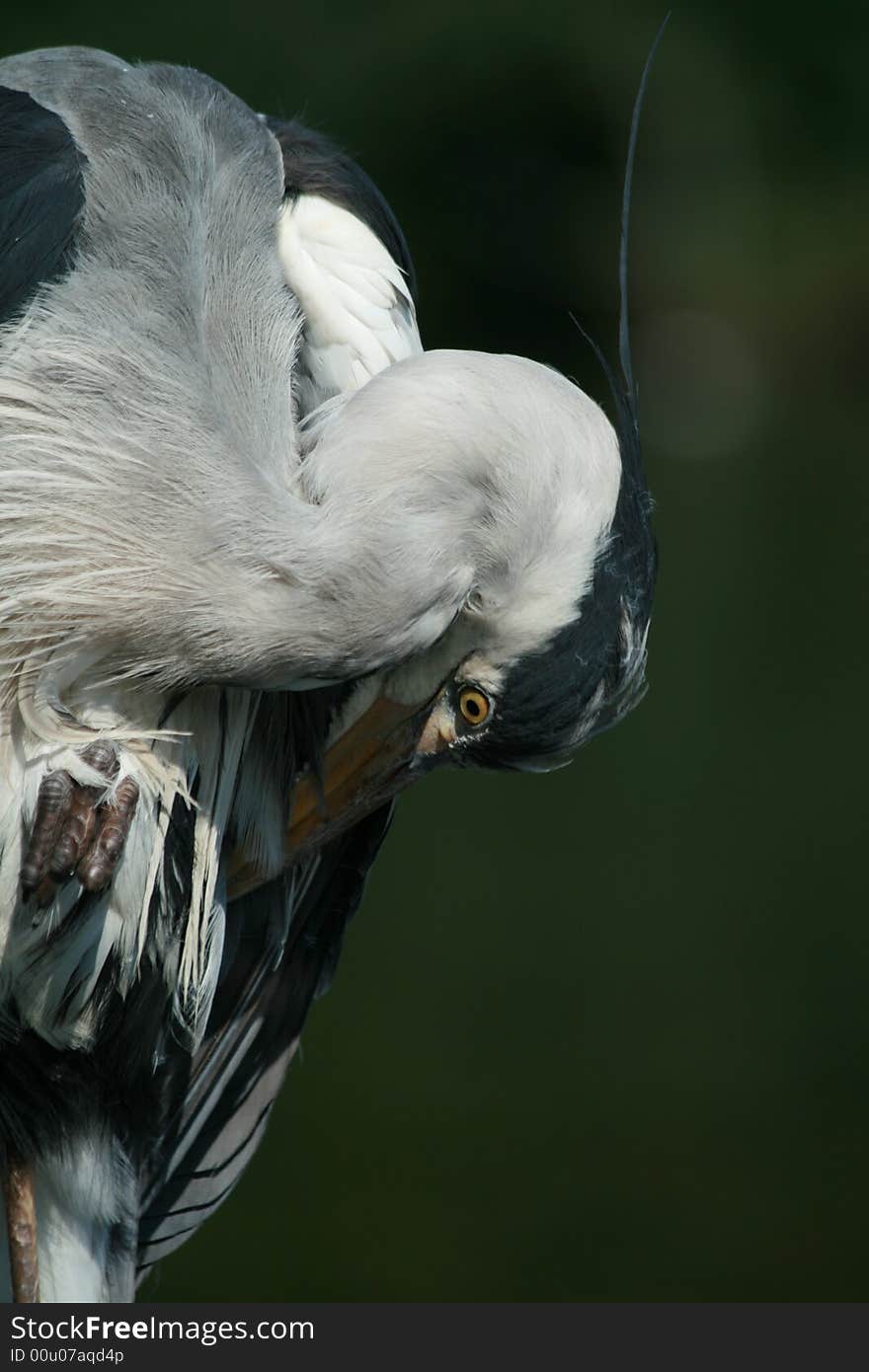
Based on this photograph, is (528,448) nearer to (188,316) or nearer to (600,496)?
(600,496)

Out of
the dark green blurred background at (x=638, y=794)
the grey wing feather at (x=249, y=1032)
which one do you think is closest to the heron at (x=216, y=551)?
the grey wing feather at (x=249, y=1032)

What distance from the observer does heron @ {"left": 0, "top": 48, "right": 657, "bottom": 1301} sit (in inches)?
81.8

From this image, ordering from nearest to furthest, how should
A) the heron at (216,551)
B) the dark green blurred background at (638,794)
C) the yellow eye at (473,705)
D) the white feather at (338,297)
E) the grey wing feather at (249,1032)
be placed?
the heron at (216,551)
the yellow eye at (473,705)
the white feather at (338,297)
the grey wing feather at (249,1032)
the dark green blurred background at (638,794)

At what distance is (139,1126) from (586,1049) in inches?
105

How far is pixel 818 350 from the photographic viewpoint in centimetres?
930

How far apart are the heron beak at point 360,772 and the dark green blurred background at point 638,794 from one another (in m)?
1.35

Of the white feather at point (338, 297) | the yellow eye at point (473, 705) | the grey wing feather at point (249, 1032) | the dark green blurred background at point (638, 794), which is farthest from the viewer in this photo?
the dark green blurred background at point (638, 794)

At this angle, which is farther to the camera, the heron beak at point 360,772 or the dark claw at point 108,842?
the heron beak at point 360,772

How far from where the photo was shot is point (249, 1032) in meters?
2.85

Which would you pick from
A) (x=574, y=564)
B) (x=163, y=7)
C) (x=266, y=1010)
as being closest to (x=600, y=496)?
(x=574, y=564)

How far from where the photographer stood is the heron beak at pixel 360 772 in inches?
91.0

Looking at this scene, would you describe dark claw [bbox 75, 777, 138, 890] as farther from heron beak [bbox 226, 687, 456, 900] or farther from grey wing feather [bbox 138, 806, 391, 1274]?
grey wing feather [bbox 138, 806, 391, 1274]

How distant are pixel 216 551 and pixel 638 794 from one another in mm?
4384

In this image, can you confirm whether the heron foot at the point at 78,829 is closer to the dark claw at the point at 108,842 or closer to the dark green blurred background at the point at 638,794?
the dark claw at the point at 108,842
